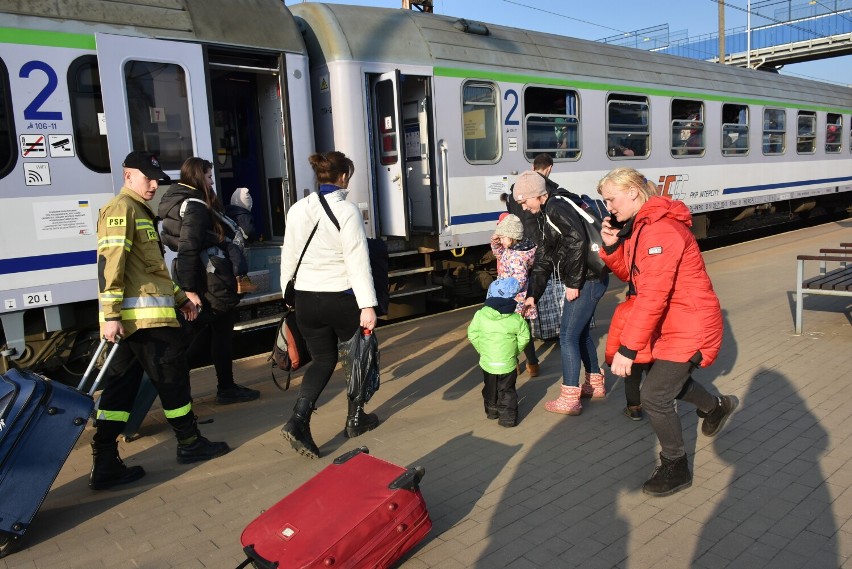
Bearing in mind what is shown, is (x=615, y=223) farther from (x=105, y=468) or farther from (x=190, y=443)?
(x=105, y=468)

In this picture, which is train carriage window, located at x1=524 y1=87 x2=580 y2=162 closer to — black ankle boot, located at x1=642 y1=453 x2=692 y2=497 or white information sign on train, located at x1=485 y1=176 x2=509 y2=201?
white information sign on train, located at x1=485 y1=176 x2=509 y2=201

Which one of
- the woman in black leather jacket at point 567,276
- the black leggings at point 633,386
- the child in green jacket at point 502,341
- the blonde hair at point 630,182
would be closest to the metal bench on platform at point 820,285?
the woman in black leather jacket at point 567,276

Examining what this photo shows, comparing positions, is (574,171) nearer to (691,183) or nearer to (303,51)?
(691,183)

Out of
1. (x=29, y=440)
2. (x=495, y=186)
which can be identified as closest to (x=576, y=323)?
(x=29, y=440)

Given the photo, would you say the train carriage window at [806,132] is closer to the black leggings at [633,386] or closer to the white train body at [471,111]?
the white train body at [471,111]

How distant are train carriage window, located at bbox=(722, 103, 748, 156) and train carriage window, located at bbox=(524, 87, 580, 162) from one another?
177 inches

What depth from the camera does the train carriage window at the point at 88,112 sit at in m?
5.43

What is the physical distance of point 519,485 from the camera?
3.71 metres

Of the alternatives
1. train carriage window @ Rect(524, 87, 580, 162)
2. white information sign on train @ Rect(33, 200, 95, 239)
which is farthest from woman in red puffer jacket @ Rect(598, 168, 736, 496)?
train carriage window @ Rect(524, 87, 580, 162)

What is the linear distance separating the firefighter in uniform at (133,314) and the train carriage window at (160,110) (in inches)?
84.6

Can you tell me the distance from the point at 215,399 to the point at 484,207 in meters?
4.35

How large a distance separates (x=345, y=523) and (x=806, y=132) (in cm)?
1575

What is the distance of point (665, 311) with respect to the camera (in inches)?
A: 134

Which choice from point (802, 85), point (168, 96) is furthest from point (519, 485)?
point (802, 85)
